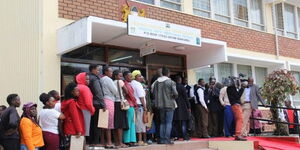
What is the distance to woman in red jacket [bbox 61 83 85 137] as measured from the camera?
19.8ft

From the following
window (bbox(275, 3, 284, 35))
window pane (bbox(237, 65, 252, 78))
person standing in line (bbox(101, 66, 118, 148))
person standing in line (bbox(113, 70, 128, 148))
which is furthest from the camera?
window (bbox(275, 3, 284, 35))

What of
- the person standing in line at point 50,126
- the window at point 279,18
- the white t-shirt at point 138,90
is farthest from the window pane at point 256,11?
the person standing in line at point 50,126

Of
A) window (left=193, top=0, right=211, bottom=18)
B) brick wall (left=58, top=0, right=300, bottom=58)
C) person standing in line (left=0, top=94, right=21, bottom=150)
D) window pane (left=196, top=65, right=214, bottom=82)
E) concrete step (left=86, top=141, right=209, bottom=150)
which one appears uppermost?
window (left=193, top=0, right=211, bottom=18)

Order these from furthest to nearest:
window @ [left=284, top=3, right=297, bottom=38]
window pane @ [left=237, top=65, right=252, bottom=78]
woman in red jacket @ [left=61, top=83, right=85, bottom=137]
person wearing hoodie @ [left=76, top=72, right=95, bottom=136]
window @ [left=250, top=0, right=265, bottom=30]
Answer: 1. window @ [left=284, top=3, right=297, bottom=38]
2. window @ [left=250, top=0, right=265, bottom=30]
3. window pane @ [left=237, top=65, right=252, bottom=78]
4. person wearing hoodie @ [left=76, top=72, right=95, bottom=136]
5. woman in red jacket @ [left=61, top=83, right=85, bottom=137]

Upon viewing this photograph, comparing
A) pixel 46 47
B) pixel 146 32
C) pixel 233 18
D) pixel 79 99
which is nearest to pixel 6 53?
pixel 46 47

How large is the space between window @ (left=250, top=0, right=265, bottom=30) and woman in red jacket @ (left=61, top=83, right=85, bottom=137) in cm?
996

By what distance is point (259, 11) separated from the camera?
14.8 meters

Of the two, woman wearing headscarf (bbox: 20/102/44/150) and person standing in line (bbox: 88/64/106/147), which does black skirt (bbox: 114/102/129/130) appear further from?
woman wearing headscarf (bbox: 20/102/44/150)

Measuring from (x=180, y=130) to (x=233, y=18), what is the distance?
245 inches

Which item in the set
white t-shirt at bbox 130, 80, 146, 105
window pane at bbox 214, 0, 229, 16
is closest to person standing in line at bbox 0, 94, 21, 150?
white t-shirt at bbox 130, 80, 146, 105

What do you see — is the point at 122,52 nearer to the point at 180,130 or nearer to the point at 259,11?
the point at 180,130

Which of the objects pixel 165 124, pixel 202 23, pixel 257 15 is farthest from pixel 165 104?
pixel 257 15

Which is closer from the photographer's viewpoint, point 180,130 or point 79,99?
point 79,99

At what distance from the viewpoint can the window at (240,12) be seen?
1375cm
